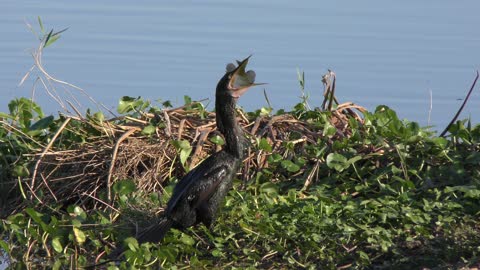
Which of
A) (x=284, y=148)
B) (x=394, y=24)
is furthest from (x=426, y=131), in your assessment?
(x=394, y=24)

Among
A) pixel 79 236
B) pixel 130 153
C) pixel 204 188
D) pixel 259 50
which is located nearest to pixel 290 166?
pixel 204 188

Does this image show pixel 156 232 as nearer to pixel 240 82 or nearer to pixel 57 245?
pixel 57 245

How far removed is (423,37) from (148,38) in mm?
3240

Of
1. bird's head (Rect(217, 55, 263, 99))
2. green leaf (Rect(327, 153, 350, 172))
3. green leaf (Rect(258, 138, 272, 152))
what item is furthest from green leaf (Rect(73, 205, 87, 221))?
green leaf (Rect(327, 153, 350, 172))

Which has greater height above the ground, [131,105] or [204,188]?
[131,105]

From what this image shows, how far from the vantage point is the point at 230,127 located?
6.29 metres

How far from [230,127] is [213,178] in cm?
37

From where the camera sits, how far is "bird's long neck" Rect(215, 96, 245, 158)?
20.5ft

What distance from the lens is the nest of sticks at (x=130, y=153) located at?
6.60 metres

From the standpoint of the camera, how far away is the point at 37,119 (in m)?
7.41

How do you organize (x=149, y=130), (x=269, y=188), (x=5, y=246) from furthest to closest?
1. (x=149, y=130)
2. (x=269, y=188)
3. (x=5, y=246)

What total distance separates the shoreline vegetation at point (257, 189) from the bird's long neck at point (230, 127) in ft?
1.07

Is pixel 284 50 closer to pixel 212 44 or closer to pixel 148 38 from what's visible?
pixel 212 44

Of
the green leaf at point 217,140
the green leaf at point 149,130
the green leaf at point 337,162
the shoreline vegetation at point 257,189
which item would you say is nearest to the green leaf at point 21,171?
the shoreline vegetation at point 257,189
